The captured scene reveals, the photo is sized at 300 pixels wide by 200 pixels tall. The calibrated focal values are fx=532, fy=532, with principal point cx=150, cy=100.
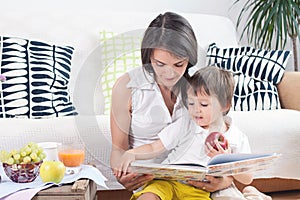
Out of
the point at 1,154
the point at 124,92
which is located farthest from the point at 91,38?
the point at 1,154

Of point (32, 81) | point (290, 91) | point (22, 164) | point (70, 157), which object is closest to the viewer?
point (22, 164)

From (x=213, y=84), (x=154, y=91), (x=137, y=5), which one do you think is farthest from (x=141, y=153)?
(x=137, y=5)

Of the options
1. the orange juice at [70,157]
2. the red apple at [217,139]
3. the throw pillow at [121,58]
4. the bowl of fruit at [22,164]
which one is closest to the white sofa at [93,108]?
the throw pillow at [121,58]

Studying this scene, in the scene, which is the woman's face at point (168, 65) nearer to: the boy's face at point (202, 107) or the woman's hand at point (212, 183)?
the boy's face at point (202, 107)

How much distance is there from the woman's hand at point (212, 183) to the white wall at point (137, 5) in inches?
63.2

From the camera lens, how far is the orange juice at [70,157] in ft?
5.38

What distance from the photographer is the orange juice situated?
5.38 ft

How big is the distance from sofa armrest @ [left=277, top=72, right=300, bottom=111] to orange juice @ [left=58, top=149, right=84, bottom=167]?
4.06 ft

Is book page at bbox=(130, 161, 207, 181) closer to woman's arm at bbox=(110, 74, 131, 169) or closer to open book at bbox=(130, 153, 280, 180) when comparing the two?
open book at bbox=(130, 153, 280, 180)

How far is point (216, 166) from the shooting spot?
1.42m

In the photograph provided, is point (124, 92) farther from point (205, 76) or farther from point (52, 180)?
point (52, 180)

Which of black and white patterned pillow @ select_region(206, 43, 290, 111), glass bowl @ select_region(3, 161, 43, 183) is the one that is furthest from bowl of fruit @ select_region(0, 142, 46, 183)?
black and white patterned pillow @ select_region(206, 43, 290, 111)

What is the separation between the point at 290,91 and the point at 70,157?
4.26 feet

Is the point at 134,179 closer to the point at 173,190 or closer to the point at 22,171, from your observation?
the point at 173,190
